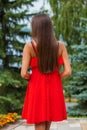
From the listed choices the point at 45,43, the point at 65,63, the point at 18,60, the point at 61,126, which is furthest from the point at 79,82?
the point at 45,43

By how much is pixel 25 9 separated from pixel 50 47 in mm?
5894

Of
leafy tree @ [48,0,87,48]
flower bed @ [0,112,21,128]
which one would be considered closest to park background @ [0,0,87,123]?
flower bed @ [0,112,21,128]

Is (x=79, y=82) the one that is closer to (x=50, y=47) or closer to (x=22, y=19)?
(x=22, y=19)

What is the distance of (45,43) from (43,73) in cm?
27

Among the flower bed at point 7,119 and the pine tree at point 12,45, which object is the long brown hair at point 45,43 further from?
the pine tree at point 12,45

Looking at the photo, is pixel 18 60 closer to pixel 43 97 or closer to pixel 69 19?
pixel 69 19

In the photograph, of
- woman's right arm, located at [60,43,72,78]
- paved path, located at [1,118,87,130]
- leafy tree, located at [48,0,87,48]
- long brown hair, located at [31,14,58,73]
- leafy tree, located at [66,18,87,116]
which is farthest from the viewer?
leafy tree, located at [48,0,87,48]

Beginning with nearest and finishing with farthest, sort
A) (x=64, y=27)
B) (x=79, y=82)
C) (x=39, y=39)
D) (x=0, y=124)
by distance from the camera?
(x=39, y=39), (x=0, y=124), (x=79, y=82), (x=64, y=27)

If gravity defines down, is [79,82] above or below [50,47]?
below

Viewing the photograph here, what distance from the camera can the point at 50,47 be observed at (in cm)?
354

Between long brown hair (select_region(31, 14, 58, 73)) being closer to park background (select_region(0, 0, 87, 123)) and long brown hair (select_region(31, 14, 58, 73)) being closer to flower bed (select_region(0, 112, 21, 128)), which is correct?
flower bed (select_region(0, 112, 21, 128))

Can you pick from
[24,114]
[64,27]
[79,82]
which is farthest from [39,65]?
[64,27]

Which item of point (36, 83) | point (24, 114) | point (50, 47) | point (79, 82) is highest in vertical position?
point (50, 47)

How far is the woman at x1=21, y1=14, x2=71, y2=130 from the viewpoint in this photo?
3.51 metres
